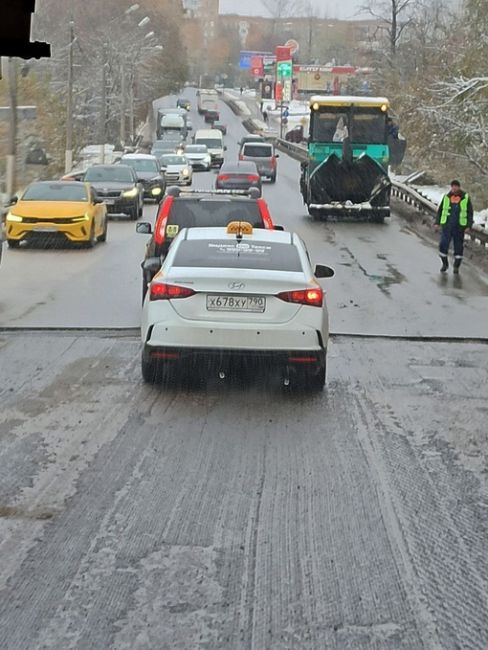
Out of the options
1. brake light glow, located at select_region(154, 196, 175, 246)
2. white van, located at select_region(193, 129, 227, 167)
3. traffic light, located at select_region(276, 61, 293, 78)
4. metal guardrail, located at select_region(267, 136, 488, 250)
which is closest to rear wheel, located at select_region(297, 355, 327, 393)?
brake light glow, located at select_region(154, 196, 175, 246)

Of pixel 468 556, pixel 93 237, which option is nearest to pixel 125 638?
pixel 468 556

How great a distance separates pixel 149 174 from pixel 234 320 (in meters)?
31.0

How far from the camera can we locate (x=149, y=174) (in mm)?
39875

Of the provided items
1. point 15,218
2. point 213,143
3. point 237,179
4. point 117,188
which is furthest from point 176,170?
point 15,218

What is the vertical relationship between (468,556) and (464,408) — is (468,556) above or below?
above

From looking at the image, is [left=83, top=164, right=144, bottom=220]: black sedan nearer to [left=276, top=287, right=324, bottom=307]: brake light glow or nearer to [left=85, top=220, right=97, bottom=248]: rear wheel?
[left=85, top=220, right=97, bottom=248]: rear wheel

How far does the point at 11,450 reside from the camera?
7.82 metres

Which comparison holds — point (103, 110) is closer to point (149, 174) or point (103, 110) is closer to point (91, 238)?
point (149, 174)

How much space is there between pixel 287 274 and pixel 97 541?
14.6 feet

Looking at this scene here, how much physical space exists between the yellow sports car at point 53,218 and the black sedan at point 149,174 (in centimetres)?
1417

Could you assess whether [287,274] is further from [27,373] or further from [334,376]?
[27,373]

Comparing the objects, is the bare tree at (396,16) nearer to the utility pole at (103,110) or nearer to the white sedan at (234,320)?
the utility pole at (103,110)

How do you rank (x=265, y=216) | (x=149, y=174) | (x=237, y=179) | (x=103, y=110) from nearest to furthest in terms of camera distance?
(x=265, y=216)
(x=149, y=174)
(x=237, y=179)
(x=103, y=110)

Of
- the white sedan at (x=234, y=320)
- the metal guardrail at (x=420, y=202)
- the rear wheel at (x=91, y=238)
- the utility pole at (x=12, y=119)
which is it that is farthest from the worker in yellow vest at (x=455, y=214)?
the utility pole at (x=12, y=119)
